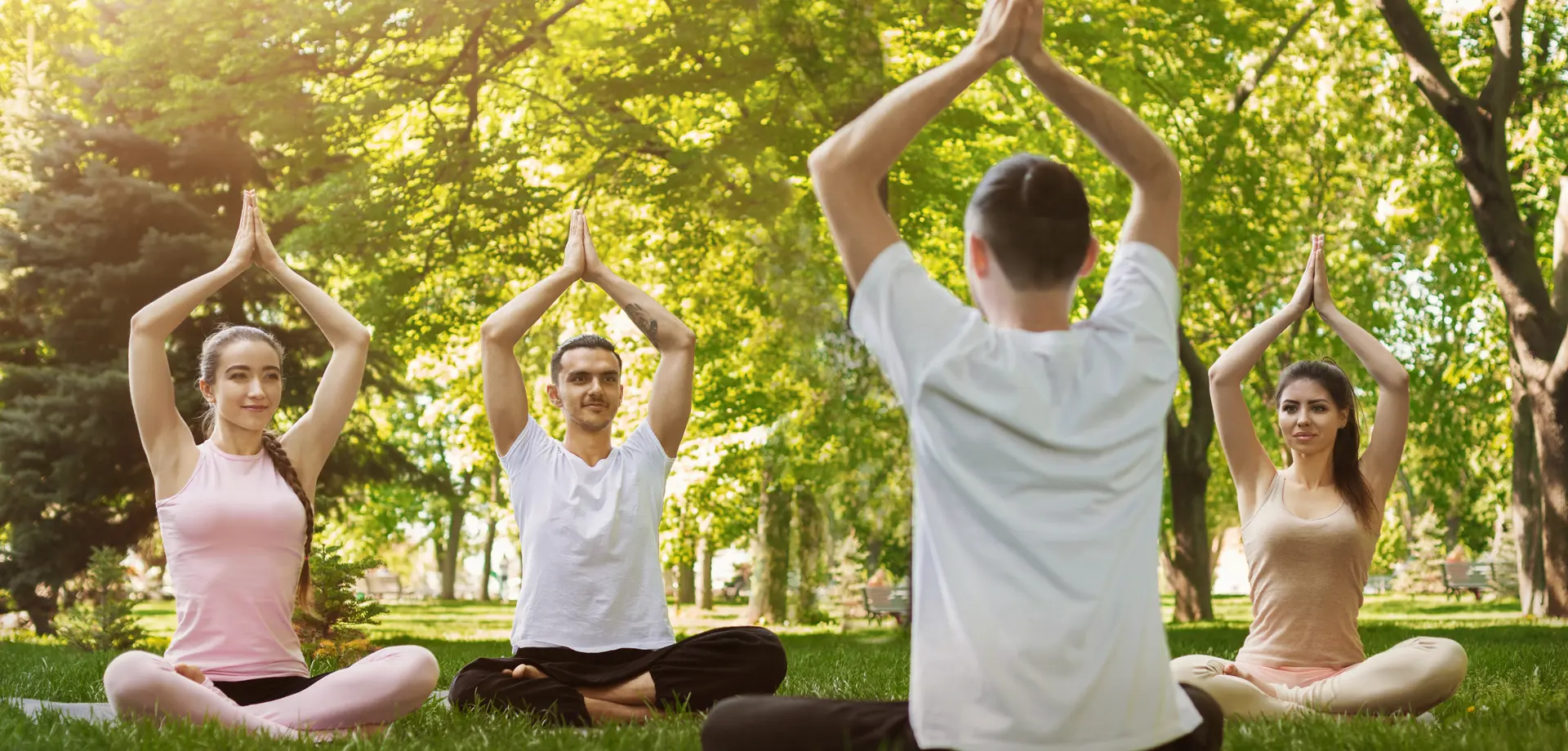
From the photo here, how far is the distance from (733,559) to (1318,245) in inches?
1772

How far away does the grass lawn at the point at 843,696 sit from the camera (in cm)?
477

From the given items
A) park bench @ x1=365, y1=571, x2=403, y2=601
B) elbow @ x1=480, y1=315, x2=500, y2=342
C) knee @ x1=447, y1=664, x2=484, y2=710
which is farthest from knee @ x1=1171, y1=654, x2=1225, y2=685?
park bench @ x1=365, y1=571, x2=403, y2=601

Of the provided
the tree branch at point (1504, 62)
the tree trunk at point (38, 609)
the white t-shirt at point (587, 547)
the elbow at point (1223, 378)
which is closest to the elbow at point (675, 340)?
the white t-shirt at point (587, 547)

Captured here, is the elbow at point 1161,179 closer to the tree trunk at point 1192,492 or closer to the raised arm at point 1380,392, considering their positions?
the raised arm at point 1380,392

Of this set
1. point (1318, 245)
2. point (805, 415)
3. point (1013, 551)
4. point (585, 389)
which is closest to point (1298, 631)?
point (1318, 245)

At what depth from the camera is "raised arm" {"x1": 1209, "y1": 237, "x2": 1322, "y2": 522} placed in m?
5.88

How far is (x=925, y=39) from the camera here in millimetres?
15641

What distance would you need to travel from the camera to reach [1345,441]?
246 inches

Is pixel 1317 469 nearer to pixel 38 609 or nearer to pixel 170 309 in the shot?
pixel 170 309

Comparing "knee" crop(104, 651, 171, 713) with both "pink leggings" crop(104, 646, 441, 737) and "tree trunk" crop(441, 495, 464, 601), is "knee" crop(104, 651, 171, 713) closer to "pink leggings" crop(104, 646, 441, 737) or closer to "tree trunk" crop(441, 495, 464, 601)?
"pink leggings" crop(104, 646, 441, 737)

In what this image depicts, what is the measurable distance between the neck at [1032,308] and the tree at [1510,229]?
45.1 ft

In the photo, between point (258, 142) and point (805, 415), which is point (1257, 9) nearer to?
point (805, 415)

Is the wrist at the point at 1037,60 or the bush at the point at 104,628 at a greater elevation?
the wrist at the point at 1037,60

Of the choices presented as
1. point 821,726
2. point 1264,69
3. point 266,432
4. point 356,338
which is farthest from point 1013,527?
point 1264,69
